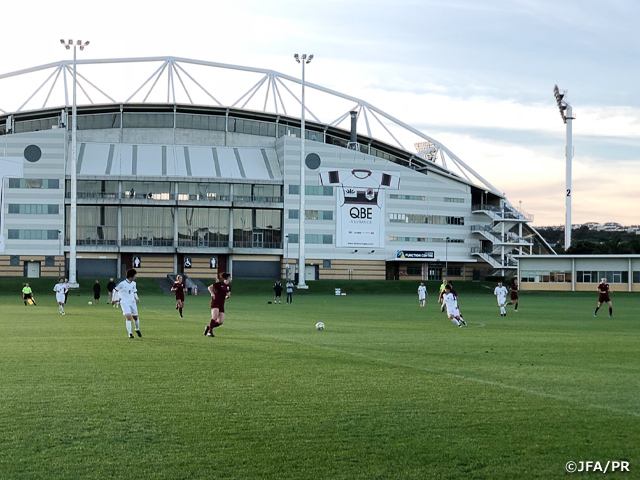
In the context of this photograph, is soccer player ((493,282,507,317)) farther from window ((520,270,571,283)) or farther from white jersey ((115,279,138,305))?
window ((520,270,571,283))

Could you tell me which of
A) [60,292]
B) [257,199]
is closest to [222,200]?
[257,199]

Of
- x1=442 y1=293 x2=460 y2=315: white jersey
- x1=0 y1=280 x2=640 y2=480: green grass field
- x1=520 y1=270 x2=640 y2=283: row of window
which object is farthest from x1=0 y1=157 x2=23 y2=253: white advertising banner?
x1=0 y1=280 x2=640 y2=480: green grass field

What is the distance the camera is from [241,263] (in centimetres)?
10525

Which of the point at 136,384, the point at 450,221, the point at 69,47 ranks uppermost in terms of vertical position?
the point at 69,47

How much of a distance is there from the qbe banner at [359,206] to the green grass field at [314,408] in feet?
272

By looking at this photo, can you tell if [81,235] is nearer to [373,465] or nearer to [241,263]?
[241,263]

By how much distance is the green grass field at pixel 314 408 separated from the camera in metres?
8.95

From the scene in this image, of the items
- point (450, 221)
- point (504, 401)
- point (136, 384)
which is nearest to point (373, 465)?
point (504, 401)

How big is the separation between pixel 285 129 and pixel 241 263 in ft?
74.8

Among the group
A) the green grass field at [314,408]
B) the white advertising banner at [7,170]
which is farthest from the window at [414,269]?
the green grass field at [314,408]

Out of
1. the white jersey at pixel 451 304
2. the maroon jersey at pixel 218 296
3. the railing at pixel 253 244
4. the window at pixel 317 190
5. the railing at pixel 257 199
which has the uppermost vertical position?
the window at pixel 317 190

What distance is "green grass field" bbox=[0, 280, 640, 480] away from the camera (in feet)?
29.4

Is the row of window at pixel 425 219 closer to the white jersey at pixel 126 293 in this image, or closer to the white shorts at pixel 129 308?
the white jersey at pixel 126 293

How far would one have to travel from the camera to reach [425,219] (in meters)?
110
